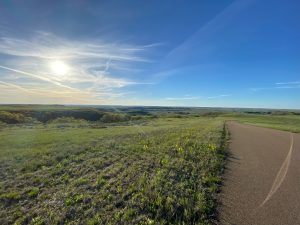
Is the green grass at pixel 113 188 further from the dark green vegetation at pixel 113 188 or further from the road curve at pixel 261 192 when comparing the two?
the road curve at pixel 261 192

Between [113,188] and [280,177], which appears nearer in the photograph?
[113,188]

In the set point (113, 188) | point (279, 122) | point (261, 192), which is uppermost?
point (261, 192)

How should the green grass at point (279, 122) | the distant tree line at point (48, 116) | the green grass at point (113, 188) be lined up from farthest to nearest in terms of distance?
the distant tree line at point (48, 116)
the green grass at point (279, 122)
the green grass at point (113, 188)

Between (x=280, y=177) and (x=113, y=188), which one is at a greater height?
(x=280, y=177)

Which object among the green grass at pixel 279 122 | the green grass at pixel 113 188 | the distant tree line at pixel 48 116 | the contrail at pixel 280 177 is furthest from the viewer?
the distant tree line at pixel 48 116

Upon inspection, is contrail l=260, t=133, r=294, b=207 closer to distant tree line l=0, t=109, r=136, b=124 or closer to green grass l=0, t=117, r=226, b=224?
green grass l=0, t=117, r=226, b=224

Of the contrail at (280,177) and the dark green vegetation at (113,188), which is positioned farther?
the contrail at (280,177)

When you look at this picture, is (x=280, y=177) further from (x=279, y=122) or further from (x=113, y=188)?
(x=279, y=122)

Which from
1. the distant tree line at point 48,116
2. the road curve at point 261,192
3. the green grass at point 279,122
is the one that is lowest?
the distant tree line at point 48,116

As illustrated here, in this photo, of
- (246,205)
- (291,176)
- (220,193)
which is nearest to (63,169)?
(220,193)

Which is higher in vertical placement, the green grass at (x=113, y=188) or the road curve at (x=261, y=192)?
the road curve at (x=261, y=192)

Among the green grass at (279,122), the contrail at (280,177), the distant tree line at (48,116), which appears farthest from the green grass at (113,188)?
the distant tree line at (48,116)

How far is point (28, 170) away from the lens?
8844mm

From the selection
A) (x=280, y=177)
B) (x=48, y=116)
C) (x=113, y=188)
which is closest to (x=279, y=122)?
(x=280, y=177)
